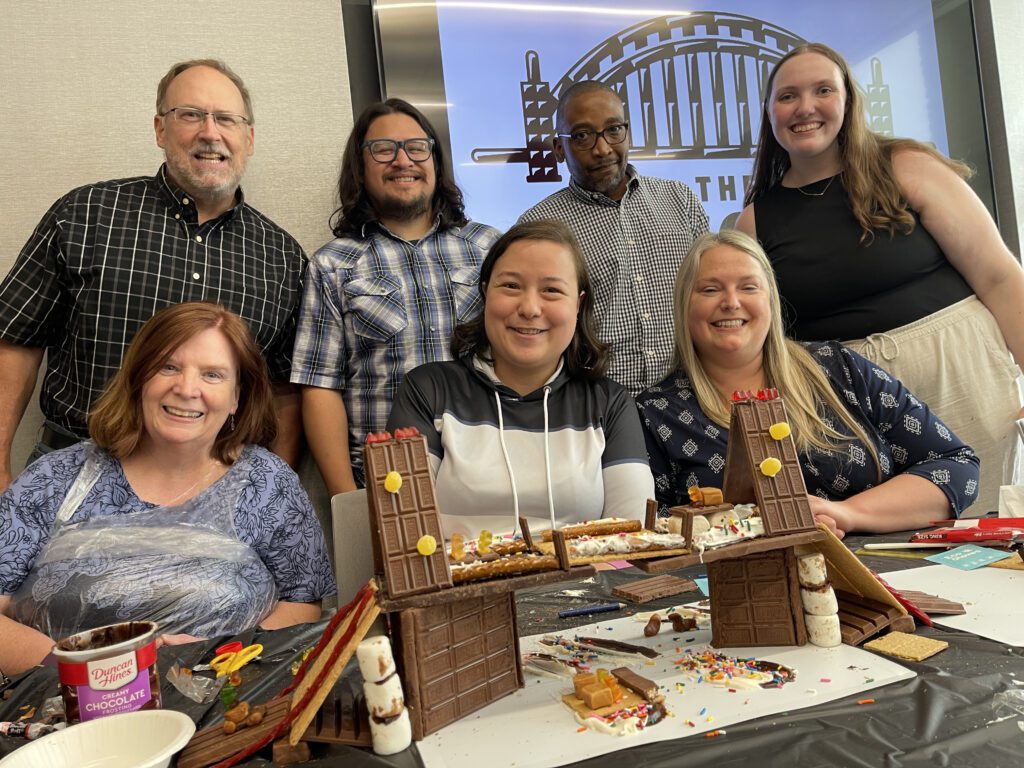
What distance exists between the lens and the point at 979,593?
1390 mm

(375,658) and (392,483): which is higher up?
(392,483)

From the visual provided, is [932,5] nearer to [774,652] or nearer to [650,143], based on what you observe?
[650,143]

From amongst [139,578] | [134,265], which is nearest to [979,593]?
[139,578]

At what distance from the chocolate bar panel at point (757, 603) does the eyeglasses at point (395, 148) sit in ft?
6.27

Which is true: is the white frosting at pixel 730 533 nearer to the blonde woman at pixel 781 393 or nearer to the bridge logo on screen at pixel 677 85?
the blonde woman at pixel 781 393

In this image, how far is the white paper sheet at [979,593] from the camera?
1.22 meters

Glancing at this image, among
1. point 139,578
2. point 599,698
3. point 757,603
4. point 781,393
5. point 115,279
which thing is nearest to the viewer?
point 599,698

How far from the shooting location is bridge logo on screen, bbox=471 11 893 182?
3408 mm

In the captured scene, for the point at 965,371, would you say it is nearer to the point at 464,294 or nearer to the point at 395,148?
the point at 464,294

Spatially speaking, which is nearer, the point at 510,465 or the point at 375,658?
the point at 375,658

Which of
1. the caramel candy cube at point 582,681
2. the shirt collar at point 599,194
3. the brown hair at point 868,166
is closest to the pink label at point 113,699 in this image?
the caramel candy cube at point 582,681

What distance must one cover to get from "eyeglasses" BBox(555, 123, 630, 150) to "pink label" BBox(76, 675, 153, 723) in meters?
2.32

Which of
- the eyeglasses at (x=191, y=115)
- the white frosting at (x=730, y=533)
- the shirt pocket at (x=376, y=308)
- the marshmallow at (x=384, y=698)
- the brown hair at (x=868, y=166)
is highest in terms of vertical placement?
the eyeglasses at (x=191, y=115)

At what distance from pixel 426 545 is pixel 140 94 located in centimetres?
266
